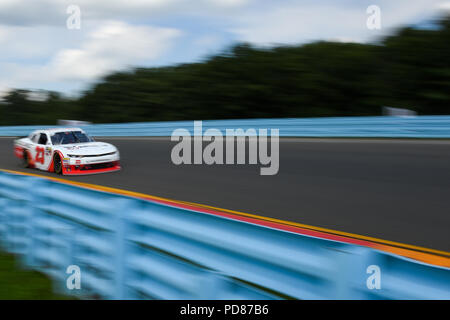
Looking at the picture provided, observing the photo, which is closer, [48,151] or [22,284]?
[22,284]

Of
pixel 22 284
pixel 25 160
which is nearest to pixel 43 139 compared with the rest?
pixel 25 160

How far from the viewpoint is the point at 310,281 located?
9.21 feet

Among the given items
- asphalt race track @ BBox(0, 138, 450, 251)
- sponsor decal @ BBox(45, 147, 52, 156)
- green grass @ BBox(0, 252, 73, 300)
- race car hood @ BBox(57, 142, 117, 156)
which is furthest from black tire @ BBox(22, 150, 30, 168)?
green grass @ BBox(0, 252, 73, 300)

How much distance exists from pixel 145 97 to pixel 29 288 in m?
34.4

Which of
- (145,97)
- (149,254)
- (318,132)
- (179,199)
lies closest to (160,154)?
(318,132)

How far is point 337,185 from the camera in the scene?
848 centimetres

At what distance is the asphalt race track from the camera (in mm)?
6145

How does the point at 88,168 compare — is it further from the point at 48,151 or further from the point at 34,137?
the point at 34,137

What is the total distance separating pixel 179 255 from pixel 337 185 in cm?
534

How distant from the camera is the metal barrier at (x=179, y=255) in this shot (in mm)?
2516

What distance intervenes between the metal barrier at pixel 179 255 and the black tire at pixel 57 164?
19.2 ft

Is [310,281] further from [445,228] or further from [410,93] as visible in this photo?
[410,93]

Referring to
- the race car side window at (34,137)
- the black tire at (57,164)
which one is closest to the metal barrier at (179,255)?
the black tire at (57,164)

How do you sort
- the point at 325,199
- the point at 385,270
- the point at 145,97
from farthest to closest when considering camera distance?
the point at 145,97 < the point at 325,199 < the point at 385,270
